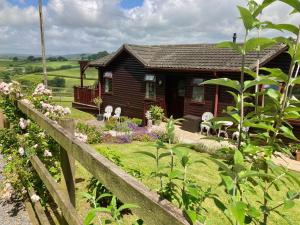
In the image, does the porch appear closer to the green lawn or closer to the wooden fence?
the green lawn

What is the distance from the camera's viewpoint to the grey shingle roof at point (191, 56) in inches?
534

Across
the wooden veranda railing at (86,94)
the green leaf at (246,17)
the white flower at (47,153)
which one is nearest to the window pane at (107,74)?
the wooden veranda railing at (86,94)

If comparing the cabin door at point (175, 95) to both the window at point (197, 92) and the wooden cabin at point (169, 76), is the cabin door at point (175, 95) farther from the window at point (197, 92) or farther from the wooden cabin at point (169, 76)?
the window at point (197, 92)

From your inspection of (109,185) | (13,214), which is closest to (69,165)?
(109,185)

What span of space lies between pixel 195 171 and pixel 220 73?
689cm

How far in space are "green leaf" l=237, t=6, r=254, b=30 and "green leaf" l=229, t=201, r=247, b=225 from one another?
720mm

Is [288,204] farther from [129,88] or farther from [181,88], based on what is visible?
[129,88]

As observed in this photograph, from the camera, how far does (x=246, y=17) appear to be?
4.03 feet

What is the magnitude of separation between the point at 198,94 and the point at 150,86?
3.55m

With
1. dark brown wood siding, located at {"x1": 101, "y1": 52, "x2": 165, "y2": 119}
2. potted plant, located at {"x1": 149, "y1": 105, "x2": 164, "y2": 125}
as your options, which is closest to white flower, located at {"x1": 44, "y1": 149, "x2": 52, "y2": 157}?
potted plant, located at {"x1": 149, "y1": 105, "x2": 164, "y2": 125}

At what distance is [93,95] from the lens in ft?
73.4

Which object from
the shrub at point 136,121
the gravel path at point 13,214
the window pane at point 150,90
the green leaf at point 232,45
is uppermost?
the green leaf at point 232,45

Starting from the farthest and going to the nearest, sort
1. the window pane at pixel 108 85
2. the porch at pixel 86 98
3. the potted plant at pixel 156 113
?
the porch at pixel 86 98 → the window pane at pixel 108 85 → the potted plant at pixel 156 113

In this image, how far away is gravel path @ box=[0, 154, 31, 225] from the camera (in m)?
4.14
